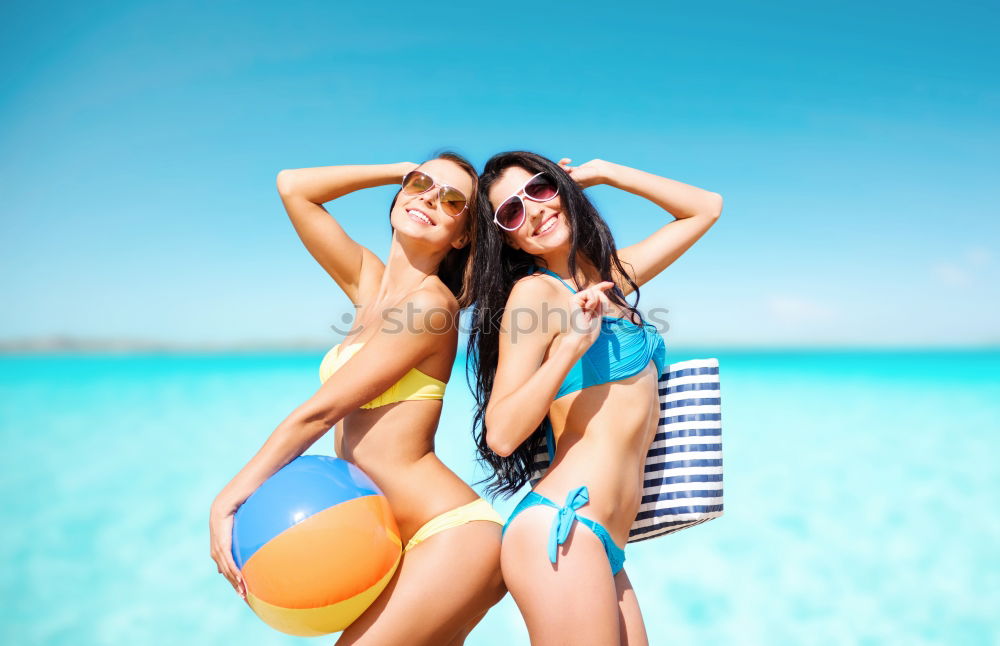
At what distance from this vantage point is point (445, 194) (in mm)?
2902

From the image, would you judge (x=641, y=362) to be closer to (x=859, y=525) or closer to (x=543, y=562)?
(x=543, y=562)

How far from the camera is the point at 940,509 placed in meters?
9.59

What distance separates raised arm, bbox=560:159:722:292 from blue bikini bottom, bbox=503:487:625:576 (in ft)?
4.08

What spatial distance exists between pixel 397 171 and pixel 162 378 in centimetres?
3235

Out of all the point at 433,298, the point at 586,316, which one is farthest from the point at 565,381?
the point at 433,298

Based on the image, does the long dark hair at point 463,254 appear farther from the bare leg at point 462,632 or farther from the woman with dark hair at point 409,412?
the bare leg at point 462,632

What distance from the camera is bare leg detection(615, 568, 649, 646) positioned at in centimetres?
255

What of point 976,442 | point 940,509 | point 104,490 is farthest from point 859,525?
point 104,490

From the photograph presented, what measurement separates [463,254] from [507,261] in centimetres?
29

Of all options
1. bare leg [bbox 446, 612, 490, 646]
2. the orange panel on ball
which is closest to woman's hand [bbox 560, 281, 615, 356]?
the orange panel on ball

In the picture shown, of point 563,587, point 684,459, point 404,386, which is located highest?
point 404,386

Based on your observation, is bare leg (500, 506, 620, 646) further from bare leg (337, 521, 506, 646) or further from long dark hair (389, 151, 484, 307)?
long dark hair (389, 151, 484, 307)

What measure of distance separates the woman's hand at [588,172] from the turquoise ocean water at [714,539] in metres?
4.99

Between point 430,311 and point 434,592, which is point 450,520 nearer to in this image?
point 434,592
